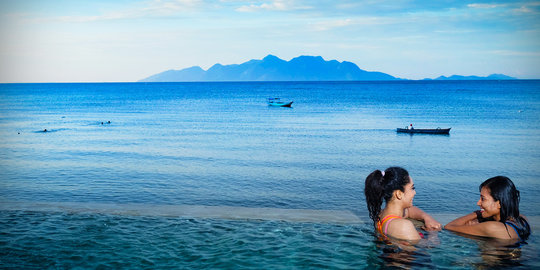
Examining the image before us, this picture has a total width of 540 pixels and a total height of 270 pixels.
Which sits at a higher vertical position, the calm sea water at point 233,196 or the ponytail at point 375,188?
the ponytail at point 375,188

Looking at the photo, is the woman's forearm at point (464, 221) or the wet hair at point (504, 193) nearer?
the wet hair at point (504, 193)

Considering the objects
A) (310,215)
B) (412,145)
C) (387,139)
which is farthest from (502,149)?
(310,215)

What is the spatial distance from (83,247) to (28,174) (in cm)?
1085

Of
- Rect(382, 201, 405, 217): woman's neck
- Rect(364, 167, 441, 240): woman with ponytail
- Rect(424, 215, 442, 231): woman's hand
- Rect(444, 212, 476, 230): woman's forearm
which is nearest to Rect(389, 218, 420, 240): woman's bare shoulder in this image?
Rect(364, 167, 441, 240): woman with ponytail

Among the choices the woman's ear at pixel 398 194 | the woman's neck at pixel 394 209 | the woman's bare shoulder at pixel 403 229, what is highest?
the woman's ear at pixel 398 194

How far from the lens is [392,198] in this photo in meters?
5.79

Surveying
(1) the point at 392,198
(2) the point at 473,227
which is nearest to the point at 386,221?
(1) the point at 392,198

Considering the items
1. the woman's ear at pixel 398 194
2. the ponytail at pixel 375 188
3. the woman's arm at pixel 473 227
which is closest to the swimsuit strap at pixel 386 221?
the ponytail at pixel 375 188

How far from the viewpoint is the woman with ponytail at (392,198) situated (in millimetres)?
5633

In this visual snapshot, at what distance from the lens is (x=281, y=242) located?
7250mm

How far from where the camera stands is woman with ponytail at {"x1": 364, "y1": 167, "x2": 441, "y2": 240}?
563 centimetres

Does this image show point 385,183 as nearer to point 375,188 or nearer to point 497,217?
point 375,188

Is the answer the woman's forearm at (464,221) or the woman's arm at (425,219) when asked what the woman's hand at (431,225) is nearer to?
the woman's arm at (425,219)

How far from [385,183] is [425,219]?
6.56 feet
